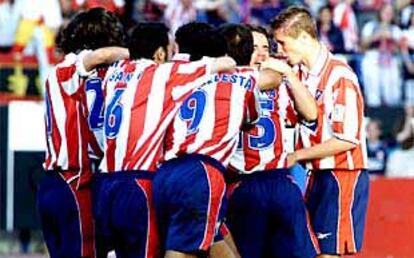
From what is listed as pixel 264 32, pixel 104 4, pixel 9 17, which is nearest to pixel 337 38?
pixel 104 4

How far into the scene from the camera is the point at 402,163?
19719 mm

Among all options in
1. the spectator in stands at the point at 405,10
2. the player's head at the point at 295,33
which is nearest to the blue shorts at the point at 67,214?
the player's head at the point at 295,33

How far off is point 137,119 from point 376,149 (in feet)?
31.2

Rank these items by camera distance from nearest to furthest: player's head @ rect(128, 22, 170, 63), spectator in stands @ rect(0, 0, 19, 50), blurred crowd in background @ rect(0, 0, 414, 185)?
player's head @ rect(128, 22, 170, 63) → blurred crowd in background @ rect(0, 0, 414, 185) → spectator in stands @ rect(0, 0, 19, 50)

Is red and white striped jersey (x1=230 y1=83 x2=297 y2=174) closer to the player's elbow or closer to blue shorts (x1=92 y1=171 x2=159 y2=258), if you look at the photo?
the player's elbow

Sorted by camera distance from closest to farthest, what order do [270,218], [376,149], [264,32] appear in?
1. [270,218]
2. [264,32]
3. [376,149]

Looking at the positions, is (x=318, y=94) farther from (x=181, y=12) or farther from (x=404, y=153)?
(x=181, y=12)

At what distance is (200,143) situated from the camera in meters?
10.9

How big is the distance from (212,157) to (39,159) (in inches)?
324

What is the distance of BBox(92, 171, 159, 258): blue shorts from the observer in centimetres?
1091

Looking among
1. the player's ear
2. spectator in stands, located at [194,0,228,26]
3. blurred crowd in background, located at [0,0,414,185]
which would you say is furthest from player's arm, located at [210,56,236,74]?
spectator in stands, located at [194,0,228,26]

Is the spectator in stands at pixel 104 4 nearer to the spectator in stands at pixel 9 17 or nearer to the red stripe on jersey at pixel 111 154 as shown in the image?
the spectator in stands at pixel 9 17

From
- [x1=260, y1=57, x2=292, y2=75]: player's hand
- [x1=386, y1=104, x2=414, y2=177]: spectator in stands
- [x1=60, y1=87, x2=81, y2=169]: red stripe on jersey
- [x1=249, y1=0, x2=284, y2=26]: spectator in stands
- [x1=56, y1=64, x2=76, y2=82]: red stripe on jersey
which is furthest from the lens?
[x1=249, y1=0, x2=284, y2=26]: spectator in stands

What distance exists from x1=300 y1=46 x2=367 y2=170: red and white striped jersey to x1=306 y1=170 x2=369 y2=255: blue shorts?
0.09 metres
